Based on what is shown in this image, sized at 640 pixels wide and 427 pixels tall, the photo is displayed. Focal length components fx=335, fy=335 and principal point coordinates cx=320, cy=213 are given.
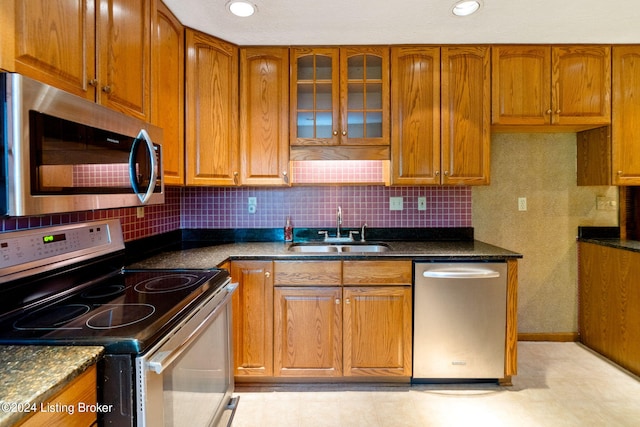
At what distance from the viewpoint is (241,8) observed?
1.84 meters

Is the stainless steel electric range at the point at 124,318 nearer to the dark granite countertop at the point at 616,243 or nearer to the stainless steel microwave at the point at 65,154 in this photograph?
the stainless steel microwave at the point at 65,154

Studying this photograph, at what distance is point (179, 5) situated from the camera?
1.83 m

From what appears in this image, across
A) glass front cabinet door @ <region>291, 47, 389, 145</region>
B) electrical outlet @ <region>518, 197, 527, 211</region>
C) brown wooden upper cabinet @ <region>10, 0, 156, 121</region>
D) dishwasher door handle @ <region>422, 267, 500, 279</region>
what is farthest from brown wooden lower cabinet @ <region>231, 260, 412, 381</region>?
electrical outlet @ <region>518, 197, 527, 211</region>

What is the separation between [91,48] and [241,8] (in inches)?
35.1

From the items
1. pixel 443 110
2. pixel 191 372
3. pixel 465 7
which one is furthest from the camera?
pixel 443 110

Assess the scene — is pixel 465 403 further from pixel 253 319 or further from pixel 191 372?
pixel 191 372

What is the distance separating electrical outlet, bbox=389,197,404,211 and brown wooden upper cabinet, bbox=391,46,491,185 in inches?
15.0

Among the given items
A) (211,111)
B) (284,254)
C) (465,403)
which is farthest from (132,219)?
(465,403)

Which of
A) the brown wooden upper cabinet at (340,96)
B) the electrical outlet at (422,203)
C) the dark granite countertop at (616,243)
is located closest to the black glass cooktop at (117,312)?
the brown wooden upper cabinet at (340,96)

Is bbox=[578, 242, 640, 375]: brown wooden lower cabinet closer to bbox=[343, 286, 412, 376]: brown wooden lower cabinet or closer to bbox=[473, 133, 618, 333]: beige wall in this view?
bbox=[473, 133, 618, 333]: beige wall

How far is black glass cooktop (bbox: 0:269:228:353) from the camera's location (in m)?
0.91

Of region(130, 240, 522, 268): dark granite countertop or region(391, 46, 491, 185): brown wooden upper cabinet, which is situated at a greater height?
region(391, 46, 491, 185): brown wooden upper cabinet

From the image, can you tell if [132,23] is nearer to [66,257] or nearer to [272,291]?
[66,257]

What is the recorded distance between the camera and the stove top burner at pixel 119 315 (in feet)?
3.32
